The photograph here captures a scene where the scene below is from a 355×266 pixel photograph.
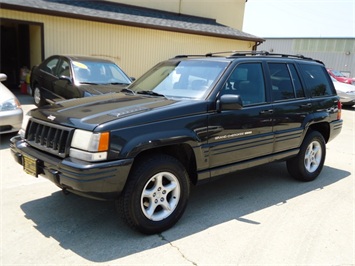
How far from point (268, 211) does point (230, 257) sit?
1209 millimetres

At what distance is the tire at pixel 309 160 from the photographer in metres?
5.05

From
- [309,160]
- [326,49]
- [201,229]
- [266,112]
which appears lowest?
[201,229]

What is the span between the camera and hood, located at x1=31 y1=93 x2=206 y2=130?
3.12 m

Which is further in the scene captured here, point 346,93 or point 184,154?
point 346,93

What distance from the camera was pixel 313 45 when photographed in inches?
1517

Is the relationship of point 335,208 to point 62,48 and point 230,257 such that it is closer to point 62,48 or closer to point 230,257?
point 230,257

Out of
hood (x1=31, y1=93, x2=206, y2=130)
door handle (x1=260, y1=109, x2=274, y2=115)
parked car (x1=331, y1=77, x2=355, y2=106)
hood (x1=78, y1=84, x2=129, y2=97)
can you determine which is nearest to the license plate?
hood (x1=31, y1=93, x2=206, y2=130)

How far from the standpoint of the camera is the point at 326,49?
124 ft

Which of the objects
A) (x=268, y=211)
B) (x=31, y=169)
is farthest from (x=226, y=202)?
(x=31, y=169)

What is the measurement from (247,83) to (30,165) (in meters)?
2.69

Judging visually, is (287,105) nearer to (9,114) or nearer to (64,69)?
(9,114)

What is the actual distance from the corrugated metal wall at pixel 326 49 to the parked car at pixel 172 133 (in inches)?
1383

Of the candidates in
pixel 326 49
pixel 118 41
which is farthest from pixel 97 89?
pixel 326 49

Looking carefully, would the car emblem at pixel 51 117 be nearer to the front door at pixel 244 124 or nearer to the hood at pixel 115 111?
the hood at pixel 115 111
